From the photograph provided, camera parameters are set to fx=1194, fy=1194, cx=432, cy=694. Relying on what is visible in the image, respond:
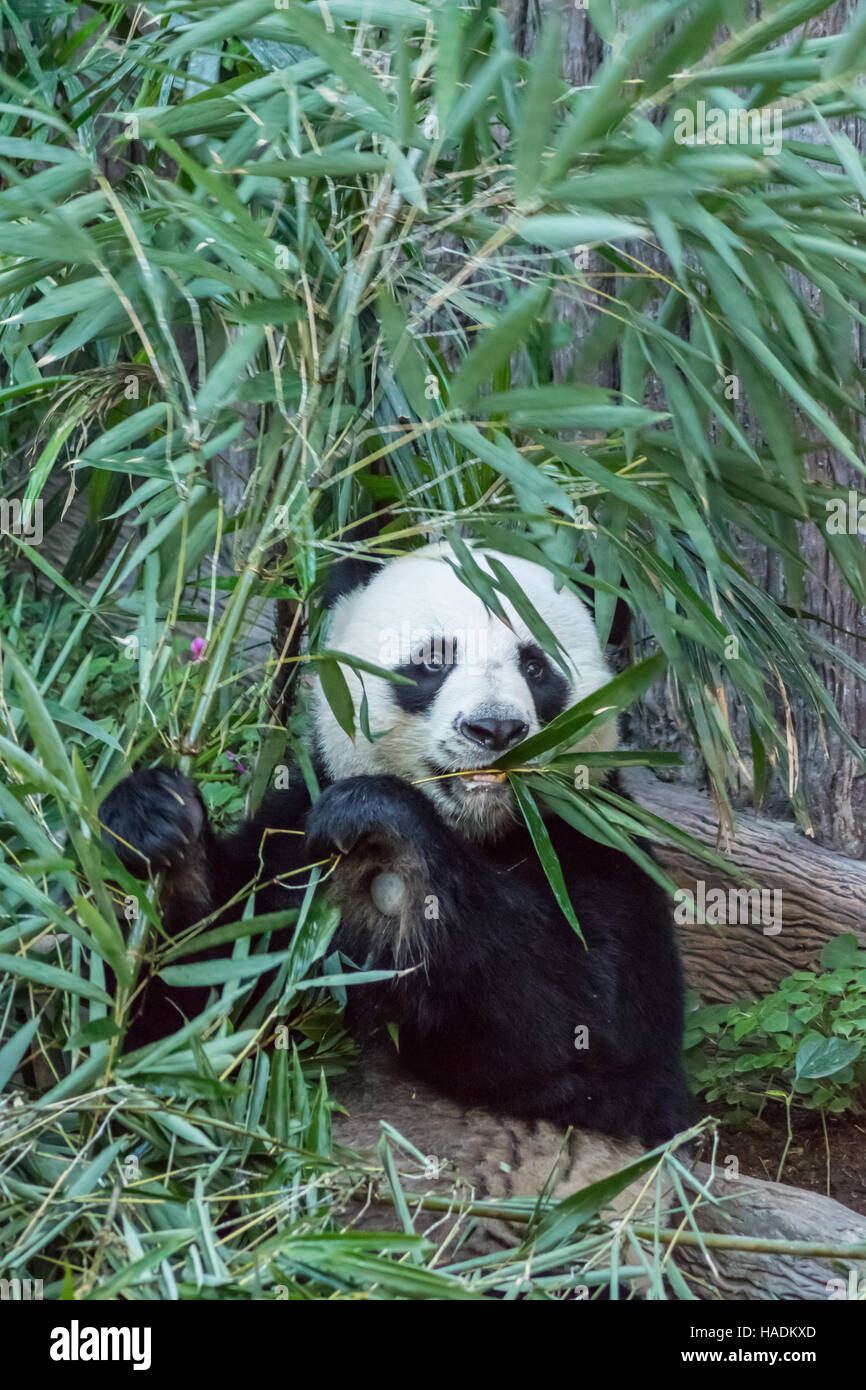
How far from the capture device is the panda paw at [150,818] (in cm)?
200

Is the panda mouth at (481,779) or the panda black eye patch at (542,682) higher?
the panda black eye patch at (542,682)

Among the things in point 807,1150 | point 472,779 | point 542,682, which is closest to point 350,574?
point 542,682

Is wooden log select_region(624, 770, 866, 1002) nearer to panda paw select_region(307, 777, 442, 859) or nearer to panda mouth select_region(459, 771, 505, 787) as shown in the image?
panda mouth select_region(459, 771, 505, 787)

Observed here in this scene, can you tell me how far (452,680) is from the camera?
8.04ft

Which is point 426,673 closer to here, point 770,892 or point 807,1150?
point 770,892

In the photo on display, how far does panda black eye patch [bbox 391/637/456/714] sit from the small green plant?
1.36m

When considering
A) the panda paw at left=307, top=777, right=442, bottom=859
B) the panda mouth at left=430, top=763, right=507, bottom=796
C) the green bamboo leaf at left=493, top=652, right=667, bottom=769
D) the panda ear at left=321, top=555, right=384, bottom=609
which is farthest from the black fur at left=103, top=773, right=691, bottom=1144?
the panda ear at left=321, top=555, right=384, bottom=609

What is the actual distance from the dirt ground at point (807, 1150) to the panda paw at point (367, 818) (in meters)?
1.55

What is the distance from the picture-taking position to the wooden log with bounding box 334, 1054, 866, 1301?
7.11 feet

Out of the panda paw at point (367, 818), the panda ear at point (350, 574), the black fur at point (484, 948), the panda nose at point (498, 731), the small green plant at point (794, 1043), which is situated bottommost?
the small green plant at point (794, 1043)

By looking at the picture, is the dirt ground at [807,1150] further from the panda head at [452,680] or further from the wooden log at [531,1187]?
the panda head at [452,680]

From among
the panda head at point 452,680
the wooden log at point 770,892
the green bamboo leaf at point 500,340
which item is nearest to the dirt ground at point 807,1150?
the wooden log at point 770,892
